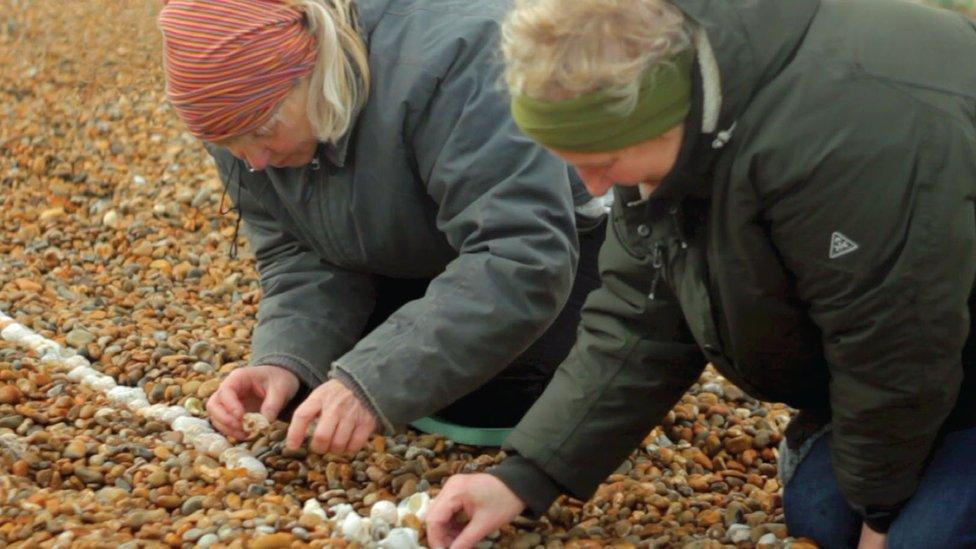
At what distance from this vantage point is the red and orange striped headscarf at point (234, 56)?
284cm

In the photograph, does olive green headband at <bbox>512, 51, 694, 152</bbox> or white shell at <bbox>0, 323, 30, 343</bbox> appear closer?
olive green headband at <bbox>512, 51, 694, 152</bbox>

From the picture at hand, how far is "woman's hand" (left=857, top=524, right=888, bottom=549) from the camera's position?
99.8 inches

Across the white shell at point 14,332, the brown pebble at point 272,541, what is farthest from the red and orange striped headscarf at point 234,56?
the white shell at point 14,332

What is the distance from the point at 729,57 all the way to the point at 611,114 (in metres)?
0.20

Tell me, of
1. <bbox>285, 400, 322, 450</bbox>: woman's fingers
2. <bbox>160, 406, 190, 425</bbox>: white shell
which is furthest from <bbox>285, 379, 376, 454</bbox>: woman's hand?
<bbox>160, 406, 190, 425</bbox>: white shell

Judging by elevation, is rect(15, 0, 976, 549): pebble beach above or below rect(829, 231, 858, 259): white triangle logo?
below

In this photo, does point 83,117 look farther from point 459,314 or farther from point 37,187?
point 459,314

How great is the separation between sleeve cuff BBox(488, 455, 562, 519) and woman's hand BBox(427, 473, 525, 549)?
2 cm

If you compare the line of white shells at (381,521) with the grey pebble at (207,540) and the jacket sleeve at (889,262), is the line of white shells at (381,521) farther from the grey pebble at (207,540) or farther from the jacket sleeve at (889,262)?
the jacket sleeve at (889,262)

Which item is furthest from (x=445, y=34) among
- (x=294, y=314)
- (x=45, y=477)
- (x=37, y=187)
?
(x=37, y=187)

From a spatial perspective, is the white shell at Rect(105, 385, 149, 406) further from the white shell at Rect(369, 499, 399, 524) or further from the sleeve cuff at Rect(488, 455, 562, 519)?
the sleeve cuff at Rect(488, 455, 562, 519)

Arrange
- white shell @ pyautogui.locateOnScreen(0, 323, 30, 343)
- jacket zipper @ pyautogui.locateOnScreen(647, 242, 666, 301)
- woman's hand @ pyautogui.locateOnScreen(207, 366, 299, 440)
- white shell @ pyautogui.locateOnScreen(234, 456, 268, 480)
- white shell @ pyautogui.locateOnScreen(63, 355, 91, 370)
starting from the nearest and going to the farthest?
jacket zipper @ pyautogui.locateOnScreen(647, 242, 666, 301), white shell @ pyautogui.locateOnScreen(234, 456, 268, 480), woman's hand @ pyautogui.locateOnScreen(207, 366, 299, 440), white shell @ pyautogui.locateOnScreen(63, 355, 91, 370), white shell @ pyautogui.locateOnScreen(0, 323, 30, 343)

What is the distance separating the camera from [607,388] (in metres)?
2.71

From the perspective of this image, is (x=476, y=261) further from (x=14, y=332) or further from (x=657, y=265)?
(x=14, y=332)
